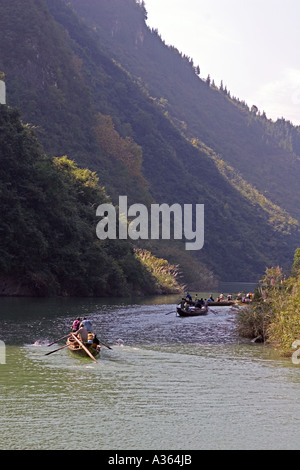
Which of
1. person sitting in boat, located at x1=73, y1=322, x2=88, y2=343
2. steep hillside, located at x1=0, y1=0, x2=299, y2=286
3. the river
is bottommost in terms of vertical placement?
the river

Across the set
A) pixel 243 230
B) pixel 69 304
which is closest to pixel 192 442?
pixel 69 304

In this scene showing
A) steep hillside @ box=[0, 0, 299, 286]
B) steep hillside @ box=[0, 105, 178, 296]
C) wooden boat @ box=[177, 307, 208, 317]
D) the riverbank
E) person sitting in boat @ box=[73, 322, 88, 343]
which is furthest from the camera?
steep hillside @ box=[0, 0, 299, 286]

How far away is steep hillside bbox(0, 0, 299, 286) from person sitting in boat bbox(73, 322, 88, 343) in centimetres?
7659

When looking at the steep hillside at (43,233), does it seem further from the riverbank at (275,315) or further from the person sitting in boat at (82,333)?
the person sitting in boat at (82,333)

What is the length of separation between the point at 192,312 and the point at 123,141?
89219mm

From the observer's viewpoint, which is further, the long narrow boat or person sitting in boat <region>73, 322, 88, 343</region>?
person sitting in boat <region>73, 322, 88, 343</region>

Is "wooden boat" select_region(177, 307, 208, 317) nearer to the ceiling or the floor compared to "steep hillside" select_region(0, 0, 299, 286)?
nearer to the floor

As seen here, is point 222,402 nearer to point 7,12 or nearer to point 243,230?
point 7,12

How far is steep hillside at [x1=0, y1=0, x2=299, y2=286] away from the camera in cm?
12006

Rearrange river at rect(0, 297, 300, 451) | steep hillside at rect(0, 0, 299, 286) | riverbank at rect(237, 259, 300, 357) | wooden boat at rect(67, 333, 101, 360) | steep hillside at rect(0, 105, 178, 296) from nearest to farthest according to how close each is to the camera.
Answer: river at rect(0, 297, 300, 451) → wooden boat at rect(67, 333, 101, 360) → riverbank at rect(237, 259, 300, 357) → steep hillside at rect(0, 105, 178, 296) → steep hillside at rect(0, 0, 299, 286)

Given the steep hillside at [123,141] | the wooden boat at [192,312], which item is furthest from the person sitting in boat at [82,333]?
the steep hillside at [123,141]

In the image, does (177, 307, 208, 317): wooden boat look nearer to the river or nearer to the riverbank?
the river

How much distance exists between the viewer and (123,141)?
139m

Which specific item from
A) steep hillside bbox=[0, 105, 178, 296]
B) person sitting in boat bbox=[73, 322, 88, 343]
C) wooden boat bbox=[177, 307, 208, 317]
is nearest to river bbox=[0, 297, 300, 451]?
person sitting in boat bbox=[73, 322, 88, 343]
